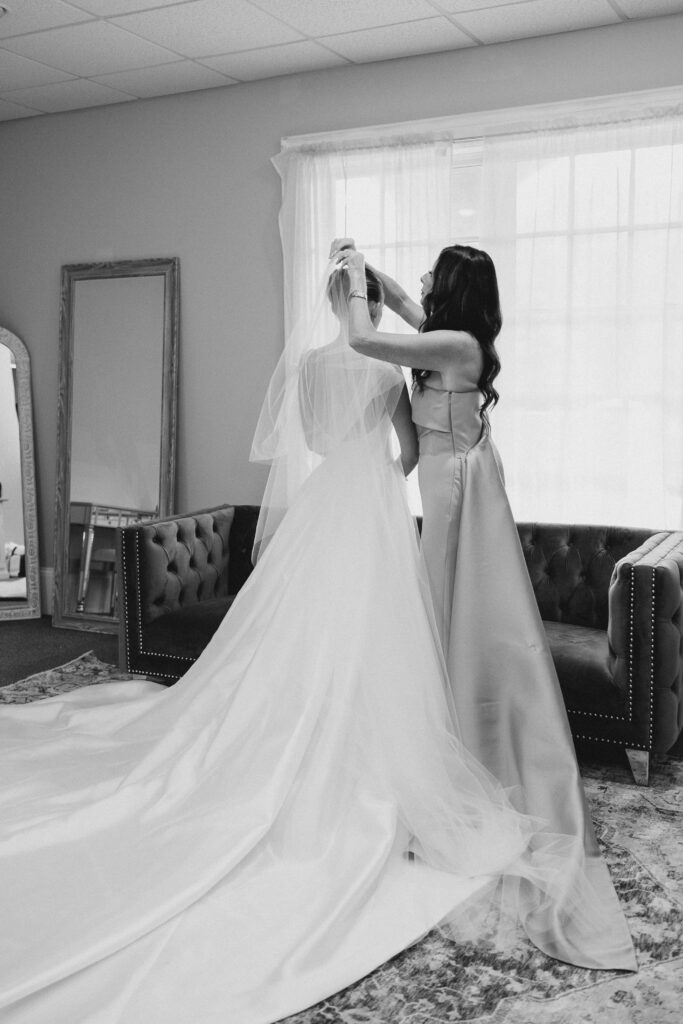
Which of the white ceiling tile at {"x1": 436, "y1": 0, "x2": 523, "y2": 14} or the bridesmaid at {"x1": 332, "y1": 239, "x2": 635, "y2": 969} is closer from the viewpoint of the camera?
the bridesmaid at {"x1": 332, "y1": 239, "x2": 635, "y2": 969}

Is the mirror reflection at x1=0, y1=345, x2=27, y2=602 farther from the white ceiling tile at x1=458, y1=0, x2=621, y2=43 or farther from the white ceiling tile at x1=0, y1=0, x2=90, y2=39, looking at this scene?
the white ceiling tile at x1=458, y1=0, x2=621, y2=43

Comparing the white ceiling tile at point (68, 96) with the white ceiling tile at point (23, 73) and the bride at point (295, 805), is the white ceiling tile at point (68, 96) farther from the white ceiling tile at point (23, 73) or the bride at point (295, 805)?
the bride at point (295, 805)

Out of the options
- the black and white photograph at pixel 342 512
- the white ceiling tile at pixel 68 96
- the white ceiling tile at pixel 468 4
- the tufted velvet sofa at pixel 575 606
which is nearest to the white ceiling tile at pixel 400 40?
the black and white photograph at pixel 342 512

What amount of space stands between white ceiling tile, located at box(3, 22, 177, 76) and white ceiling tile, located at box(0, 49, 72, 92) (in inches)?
2.7

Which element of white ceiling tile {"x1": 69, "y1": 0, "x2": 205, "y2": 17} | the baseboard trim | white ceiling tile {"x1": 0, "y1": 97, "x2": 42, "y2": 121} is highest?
white ceiling tile {"x1": 0, "y1": 97, "x2": 42, "y2": 121}

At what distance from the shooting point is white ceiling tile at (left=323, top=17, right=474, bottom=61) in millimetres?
4129

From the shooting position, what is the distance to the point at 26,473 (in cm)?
568

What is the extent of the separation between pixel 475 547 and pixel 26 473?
11.9 feet

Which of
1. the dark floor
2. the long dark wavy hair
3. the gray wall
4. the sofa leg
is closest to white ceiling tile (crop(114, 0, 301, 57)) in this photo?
the gray wall

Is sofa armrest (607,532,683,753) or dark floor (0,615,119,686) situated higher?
sofa armrest (607,532,683,753)

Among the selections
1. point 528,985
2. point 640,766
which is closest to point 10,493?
point 640,766

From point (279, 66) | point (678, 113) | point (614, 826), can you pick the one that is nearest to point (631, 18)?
point (678, 113)

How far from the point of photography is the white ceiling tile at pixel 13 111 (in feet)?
17.5

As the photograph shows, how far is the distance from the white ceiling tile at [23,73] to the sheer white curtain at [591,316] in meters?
2.22
